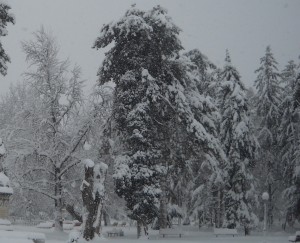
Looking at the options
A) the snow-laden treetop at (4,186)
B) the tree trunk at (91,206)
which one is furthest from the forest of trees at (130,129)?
the snow-laden treetop at (4,186)

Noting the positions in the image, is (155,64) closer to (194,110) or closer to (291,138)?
(194,110)

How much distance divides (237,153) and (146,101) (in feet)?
45.7

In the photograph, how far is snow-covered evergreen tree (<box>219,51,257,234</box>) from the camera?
4031 cm

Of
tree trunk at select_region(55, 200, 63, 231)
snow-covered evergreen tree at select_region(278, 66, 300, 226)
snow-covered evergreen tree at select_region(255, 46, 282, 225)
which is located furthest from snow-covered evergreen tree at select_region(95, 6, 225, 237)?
snow-covered evergreen tree at select_region(255, 46, 282, 225)

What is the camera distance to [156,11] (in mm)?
31750

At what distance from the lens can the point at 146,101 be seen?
29500 mm

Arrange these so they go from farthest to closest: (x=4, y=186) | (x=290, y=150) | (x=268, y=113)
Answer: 1. (x=268, y=113)
2. (x=290, y=150)
3. (x=4, y=186)

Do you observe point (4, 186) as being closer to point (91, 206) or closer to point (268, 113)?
point (91, 206)

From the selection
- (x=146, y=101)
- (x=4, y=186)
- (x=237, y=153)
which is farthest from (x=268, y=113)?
(x=4, y=186)

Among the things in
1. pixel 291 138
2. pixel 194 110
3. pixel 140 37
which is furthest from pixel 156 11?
pixel 291 138

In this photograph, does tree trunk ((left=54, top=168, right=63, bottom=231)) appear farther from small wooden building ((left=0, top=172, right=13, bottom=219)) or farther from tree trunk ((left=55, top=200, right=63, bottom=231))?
small wooden building ((left=0, top=172, right=13, bottom=219))

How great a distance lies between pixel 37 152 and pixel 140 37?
10275 millimetres

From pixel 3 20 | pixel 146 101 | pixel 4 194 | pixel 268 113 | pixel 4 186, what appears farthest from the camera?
pixel 268 113

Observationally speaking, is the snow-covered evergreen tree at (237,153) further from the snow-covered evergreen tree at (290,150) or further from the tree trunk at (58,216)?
the tree trunk at (58,216)
